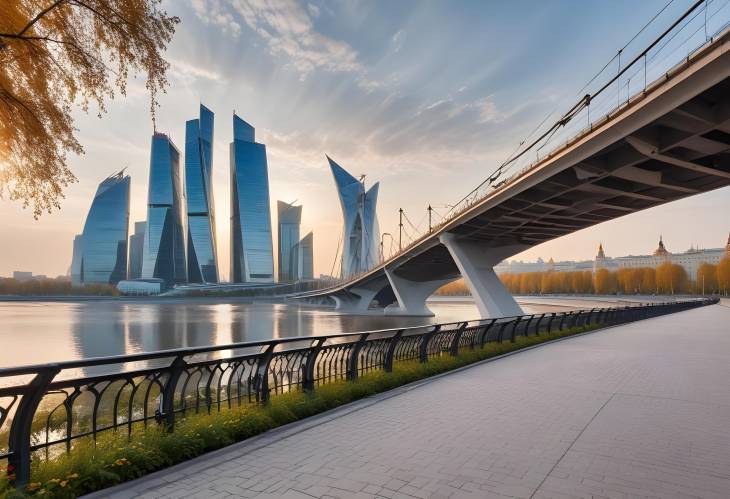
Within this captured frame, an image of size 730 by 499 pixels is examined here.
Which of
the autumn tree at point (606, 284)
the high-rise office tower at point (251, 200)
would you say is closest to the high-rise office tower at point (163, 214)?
the high-rise office tower at point (251, 200)

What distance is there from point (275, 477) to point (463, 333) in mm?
9313

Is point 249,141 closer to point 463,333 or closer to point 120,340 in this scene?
point 120,340

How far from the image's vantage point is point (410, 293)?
5181cm

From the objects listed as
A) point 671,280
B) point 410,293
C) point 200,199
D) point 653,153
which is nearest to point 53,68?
point 653,153

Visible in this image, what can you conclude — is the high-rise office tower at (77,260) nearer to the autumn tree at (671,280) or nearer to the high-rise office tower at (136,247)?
the high-rise office tower at (136,247)

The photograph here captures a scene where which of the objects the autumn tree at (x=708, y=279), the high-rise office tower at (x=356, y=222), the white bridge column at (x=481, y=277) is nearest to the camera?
the white bridge column at (x=481, y=277)

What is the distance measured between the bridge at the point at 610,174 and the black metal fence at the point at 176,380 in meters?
7.31

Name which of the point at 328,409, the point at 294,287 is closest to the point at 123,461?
the point at 328,409

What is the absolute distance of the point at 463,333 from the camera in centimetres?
1273

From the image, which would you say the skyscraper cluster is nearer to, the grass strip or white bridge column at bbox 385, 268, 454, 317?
white bridge column at bbox 385, 268, 454, 317

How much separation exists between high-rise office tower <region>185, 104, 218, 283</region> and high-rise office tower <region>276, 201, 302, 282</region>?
45.7 m

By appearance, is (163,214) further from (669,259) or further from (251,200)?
(669,259)

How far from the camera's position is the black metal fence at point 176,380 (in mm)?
3721

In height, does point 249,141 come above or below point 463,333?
above
